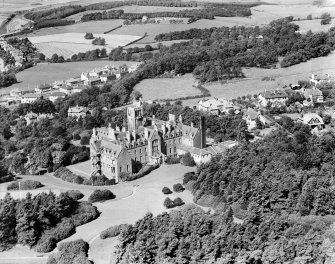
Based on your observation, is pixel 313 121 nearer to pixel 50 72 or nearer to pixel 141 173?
pixel 141 173

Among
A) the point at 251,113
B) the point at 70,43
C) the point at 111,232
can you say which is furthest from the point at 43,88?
the point at 111,232

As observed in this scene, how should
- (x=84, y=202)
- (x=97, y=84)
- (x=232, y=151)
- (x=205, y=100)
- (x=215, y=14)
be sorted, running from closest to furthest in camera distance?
(x=84, y=202) → (x=232, y=151) → (x=205, y=100) → (x=97, y=84) → (x=215, y=14)

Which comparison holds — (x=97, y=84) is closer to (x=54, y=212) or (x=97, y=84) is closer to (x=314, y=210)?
(x=54, y=212)

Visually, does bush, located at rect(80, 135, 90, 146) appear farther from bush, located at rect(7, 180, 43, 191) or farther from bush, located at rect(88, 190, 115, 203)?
bush, located at rect(88, 190, 115, 203)

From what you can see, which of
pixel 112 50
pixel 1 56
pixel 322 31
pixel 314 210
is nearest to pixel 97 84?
pixel 112 50

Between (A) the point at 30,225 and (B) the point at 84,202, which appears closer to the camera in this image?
(A) the point at 30,225

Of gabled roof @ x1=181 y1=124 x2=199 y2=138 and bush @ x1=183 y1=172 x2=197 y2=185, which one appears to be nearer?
bush @ x1=183 y1=172 x2=197 y2=185

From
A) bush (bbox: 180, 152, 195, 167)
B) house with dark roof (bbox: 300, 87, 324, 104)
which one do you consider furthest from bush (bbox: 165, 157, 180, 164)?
house with dark roof (bbox: 300, 87, 324, 104)
